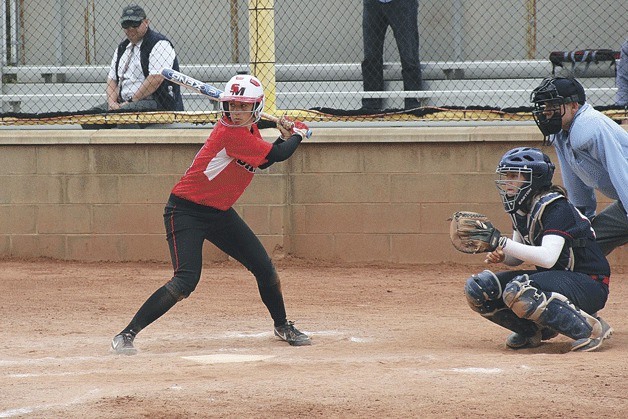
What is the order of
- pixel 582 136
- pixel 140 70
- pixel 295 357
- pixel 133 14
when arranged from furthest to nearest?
pixel 140 70
pixel 133 14
pixel 582 136
pixel 295 357

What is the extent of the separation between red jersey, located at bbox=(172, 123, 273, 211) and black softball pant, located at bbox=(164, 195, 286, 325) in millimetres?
74

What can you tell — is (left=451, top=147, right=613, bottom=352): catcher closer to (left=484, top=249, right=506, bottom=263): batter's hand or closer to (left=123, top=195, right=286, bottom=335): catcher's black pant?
(left=484, top=249, right=506, bottom=263): batter's hand

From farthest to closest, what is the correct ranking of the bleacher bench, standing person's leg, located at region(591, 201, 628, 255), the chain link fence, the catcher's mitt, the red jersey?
the chain link fence
the bleacher bench
standing person's leg, located at region(591, 201, 628, 255)
the red jersey
the catcher's mitt

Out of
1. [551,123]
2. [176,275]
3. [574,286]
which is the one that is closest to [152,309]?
[176,275]

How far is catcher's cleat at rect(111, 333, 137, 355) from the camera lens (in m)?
6.05

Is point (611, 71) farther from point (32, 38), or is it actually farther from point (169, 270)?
point (32, 38)

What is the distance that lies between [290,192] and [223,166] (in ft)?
12.2

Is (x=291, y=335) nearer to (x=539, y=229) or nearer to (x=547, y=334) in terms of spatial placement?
(x=547, y=334)

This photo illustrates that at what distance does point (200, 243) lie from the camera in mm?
6289

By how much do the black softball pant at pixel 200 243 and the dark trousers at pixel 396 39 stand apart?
4445mm

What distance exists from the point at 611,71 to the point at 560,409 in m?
7.15

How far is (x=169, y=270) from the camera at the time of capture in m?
9.80

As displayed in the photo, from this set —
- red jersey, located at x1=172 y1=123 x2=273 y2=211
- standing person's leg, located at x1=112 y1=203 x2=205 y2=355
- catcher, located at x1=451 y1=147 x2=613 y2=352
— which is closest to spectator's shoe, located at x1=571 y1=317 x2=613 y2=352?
catcher, located at x1=451 y1=147 x2=613 y2=352

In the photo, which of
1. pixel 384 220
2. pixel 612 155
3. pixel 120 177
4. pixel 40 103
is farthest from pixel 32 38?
pixel 612 155
